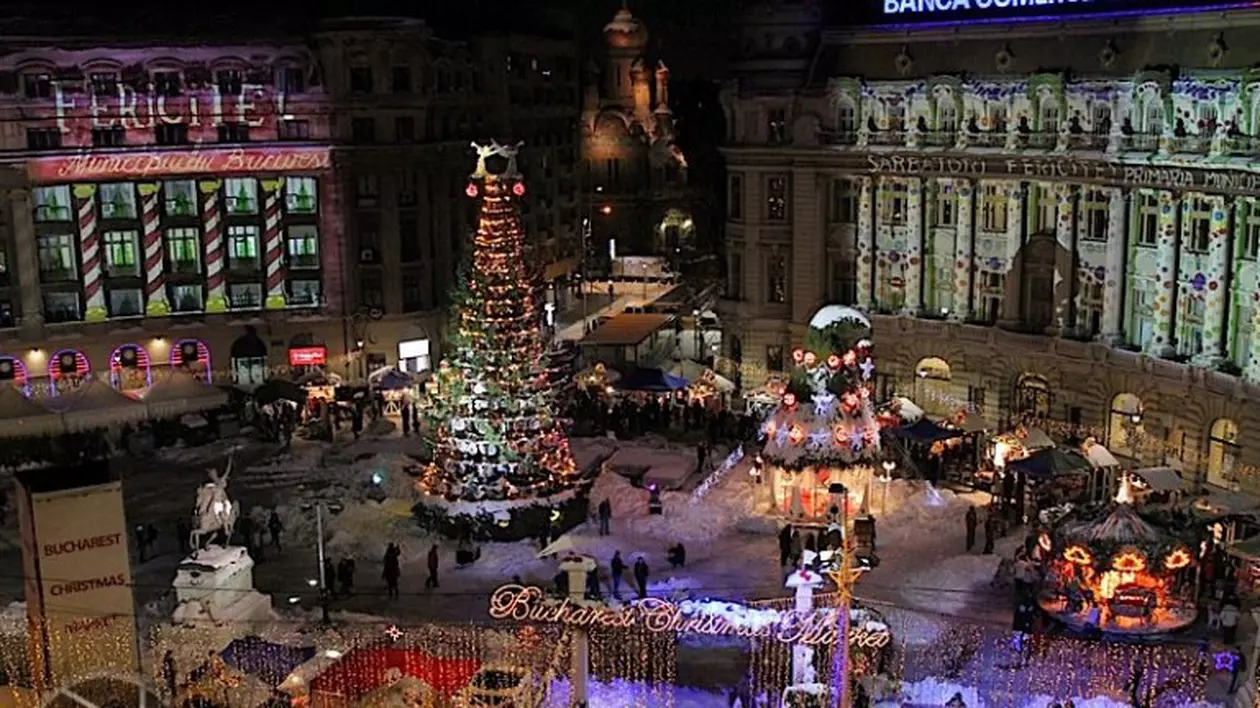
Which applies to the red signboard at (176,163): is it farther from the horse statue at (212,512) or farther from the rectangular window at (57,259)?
the horse statue at (212,512)

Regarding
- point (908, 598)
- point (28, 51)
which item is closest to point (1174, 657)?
point (908, 598)

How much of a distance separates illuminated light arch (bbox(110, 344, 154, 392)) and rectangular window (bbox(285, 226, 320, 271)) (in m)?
9.07

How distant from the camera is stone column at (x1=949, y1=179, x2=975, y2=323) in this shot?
66688 millimetres

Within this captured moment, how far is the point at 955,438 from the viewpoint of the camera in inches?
2383


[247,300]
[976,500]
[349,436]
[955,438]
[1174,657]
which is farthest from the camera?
[247,300]

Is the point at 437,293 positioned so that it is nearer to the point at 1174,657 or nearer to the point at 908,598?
the point at 908,598

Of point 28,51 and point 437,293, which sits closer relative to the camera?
point 28,51

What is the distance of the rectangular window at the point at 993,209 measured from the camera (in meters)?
65.8

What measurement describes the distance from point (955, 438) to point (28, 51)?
48177 millimetres

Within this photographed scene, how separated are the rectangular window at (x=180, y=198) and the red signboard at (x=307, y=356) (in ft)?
29.6

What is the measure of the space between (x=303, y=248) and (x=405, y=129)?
8622 millimetres

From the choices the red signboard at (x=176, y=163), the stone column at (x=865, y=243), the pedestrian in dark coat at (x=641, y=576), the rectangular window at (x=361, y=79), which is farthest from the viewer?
the rectangular window at (x=361, y=79)

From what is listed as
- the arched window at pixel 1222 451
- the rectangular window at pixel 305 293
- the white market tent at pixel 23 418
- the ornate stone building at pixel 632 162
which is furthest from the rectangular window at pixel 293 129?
the arched window at pixel 1222 451

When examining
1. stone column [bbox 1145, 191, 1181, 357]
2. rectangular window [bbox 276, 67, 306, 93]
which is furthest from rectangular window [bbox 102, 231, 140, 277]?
stone column [bbox 1145, 191, 1181, 357]
